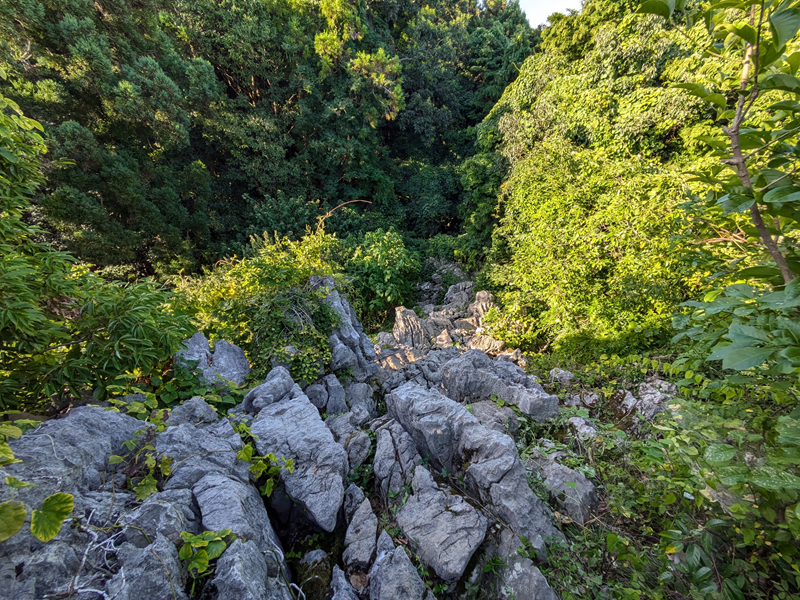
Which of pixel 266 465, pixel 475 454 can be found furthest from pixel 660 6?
pixel 266 465

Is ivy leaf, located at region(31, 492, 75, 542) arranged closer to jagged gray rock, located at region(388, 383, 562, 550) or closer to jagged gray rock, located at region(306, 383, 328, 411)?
jagged gray rock, located at region(388, 383, 562, 550)

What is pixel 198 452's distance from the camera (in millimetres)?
2127

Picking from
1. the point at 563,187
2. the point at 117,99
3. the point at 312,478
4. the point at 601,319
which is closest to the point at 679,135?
the point at 563,187

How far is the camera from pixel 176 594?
4.53ft

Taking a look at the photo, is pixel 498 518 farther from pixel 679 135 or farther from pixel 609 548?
pixel 679 135

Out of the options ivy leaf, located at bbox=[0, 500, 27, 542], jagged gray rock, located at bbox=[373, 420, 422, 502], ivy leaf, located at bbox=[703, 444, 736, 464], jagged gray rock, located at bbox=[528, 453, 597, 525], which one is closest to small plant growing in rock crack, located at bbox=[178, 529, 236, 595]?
ivy leaf, located at bbox=[0, 500, 27, 542]

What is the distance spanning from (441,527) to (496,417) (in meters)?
1.60

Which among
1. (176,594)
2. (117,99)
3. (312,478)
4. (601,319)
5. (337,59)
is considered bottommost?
(601,319)

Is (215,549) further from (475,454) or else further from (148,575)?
(475,454)

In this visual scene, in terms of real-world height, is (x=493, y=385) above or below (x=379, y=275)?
below

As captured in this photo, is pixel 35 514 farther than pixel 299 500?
No

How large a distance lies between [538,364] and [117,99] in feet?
39.7

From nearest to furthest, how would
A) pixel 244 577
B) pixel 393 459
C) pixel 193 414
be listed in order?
pixel 244 577
pixel 193 414
pixel 393 459

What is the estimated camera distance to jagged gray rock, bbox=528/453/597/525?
2.67 metres
